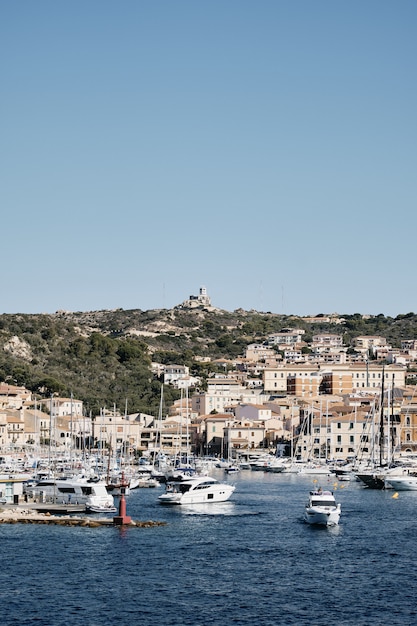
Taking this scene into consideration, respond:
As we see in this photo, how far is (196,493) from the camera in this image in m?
63.6

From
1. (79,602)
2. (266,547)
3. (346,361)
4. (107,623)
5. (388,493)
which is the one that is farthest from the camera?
(346,361)

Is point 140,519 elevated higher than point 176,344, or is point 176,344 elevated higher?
point 176,344

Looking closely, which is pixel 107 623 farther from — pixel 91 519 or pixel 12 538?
pixel 91 519

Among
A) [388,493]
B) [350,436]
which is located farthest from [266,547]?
[350,436]

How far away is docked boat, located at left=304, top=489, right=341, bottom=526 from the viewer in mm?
53719

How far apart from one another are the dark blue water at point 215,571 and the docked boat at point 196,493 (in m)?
2.59

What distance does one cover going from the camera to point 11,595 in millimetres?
36219

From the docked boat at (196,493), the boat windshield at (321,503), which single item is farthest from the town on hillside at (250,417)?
the boat windshield at (321,503)

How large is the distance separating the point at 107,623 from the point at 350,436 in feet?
264

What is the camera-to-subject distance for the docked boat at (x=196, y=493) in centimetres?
6341

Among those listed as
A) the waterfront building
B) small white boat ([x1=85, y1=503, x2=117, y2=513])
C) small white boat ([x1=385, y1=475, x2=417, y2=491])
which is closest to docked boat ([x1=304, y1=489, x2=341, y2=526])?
small white boat ([x1=85, y1=503, x2=117, y2=513])

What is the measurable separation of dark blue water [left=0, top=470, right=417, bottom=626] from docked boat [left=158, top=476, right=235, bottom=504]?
2.59 metres

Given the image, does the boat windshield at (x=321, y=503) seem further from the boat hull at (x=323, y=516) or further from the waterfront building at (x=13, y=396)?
the waterfront building at (x=13, y=396)

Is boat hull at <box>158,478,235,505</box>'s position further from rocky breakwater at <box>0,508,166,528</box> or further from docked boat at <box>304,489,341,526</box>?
docked boat at <box>304,489,341,526</box>
